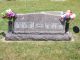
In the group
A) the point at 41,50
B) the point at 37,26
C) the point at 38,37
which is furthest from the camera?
the point at 37,26

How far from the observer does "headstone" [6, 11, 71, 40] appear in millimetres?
10914

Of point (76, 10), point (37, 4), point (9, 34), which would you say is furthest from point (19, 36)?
point (37, 4)

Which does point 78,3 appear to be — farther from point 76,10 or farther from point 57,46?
point 57,46

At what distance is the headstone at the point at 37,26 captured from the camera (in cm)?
1091

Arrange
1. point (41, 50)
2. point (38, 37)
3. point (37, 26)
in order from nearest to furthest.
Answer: point (41, 50) < point (38, 37) < point (37, 26)

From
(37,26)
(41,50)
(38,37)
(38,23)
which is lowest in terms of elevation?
(41,50)

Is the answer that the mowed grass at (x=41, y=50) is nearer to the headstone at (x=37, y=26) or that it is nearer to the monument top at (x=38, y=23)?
the headstone at (x=37, y=26)

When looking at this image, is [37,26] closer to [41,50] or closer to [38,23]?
[38,23]

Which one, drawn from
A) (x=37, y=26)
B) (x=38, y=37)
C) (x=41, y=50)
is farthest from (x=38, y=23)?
(x=41, y=50)

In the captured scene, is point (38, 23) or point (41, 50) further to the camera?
point (38, 23)

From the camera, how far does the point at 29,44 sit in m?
10.4

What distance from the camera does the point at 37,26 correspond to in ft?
36.0

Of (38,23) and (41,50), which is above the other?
(38,23)

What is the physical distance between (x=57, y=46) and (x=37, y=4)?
35.5 ft
